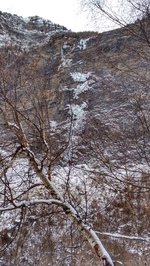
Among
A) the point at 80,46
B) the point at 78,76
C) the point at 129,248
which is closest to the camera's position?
the point at 129,248

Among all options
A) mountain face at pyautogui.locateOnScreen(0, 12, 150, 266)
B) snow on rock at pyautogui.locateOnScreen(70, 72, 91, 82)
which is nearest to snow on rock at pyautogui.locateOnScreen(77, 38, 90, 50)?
mountain face at pyautogui.locateOnScreen(0, 12, 150, 266)

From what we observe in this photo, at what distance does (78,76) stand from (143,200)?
10176 mm

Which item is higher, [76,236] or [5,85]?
[5,85]

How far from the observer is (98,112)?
13500 millimetres

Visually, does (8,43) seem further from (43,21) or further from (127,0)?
(43,21)

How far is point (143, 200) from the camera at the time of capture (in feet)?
28.0

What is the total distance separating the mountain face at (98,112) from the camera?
10.8ft

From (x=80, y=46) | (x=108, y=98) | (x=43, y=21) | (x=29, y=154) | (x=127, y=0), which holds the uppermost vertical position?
(x=43, y=21)

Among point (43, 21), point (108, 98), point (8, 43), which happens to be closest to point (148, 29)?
point (8, 43)

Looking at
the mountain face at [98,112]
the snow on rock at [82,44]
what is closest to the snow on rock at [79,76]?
the mountain face at [98,112]

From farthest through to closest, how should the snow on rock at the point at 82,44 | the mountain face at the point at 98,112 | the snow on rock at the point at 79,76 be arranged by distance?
the snow on rock at the point at 82,44 → the snow on rock at the point at 79,76 → the mountain face at the point at 98,112

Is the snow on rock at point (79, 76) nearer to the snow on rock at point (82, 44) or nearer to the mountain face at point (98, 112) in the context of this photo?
the mountain face at point (98, 112)

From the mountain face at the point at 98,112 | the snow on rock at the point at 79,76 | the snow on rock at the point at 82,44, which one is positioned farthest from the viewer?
the snow on rock at the point at 82,44

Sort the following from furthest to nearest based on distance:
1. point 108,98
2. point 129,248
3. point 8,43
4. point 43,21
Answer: point 43,21 → point 108,98 → point 129,248 → point 8,43
